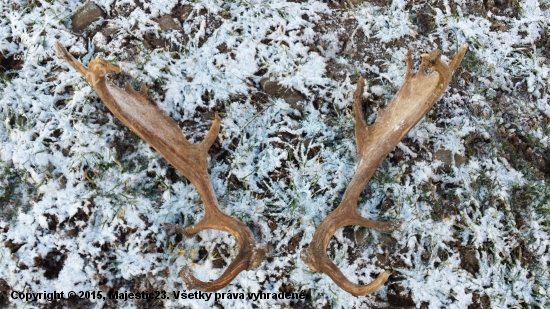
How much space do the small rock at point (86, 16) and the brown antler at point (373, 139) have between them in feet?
6.26

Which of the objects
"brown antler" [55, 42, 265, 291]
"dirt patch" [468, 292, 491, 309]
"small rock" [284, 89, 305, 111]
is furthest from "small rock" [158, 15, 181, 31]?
"dirt patch" [468, 292, 491, 309]

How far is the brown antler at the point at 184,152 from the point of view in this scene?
250 centimetres

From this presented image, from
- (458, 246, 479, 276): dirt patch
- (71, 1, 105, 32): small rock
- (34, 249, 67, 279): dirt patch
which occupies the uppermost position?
(71, 1, 105, 32): small rock

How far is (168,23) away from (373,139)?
1.65 metres

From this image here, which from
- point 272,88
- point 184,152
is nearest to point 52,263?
point 184,152

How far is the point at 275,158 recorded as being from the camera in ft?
9.89

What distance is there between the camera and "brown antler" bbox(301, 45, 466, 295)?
2.48m

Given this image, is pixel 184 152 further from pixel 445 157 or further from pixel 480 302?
pixel 480 302

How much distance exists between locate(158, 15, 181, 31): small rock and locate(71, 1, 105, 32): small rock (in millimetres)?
423

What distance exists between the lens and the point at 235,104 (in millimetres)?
3092

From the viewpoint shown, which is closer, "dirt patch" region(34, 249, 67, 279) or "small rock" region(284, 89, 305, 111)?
"dirt patch" region(34, 249, 67, 279)

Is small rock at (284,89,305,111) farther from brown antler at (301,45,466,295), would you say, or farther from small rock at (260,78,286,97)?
brown antler at (301,45,466,295)

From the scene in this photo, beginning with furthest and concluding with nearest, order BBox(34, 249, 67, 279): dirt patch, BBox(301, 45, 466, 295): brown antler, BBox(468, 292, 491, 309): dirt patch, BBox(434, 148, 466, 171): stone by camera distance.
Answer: BBox(434, 148, 466, 171): stone, BBox(468, 292, 491, 309): dirt patch, BBox(34, 249, 67, 279): dirt patch, BBox(301, 45, 466, 295): brown antler

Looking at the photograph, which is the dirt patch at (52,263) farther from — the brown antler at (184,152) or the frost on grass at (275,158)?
the brown antler at (184,152)
